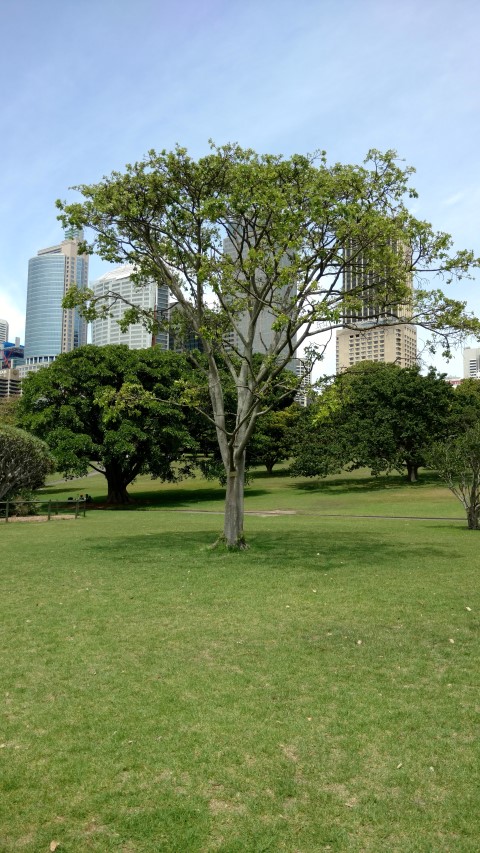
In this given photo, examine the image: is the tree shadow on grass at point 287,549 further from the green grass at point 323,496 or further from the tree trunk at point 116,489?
the tree trunk at point 116,489

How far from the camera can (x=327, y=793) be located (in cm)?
454

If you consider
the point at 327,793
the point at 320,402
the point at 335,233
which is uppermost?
the point at 335,233

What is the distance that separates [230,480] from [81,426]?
23935 mm

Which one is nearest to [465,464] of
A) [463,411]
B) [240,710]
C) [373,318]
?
[373,318]

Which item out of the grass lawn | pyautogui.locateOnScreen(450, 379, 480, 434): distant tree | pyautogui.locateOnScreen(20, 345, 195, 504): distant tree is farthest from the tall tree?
pyautogui.locateOnScreen(450, 379, 480, 434): distant tree

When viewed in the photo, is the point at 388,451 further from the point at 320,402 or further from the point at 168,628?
the point at 168,628

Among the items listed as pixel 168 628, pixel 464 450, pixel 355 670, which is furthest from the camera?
pixel 464 450

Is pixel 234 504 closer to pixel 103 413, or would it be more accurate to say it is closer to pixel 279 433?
pixel 103 413

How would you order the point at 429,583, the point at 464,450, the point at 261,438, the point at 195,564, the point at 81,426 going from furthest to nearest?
the point at 261,438 → the point at 81,426 → the point at 464,450 → the point at 195,564 → the point at 429,583

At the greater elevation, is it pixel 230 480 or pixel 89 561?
pixel 230 480

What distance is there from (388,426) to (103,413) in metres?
21.8

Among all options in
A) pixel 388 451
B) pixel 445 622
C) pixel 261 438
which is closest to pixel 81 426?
pixel 261 438

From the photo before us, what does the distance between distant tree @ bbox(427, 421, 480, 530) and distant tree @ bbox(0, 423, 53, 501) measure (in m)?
18.4

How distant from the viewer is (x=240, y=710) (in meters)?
5.98
